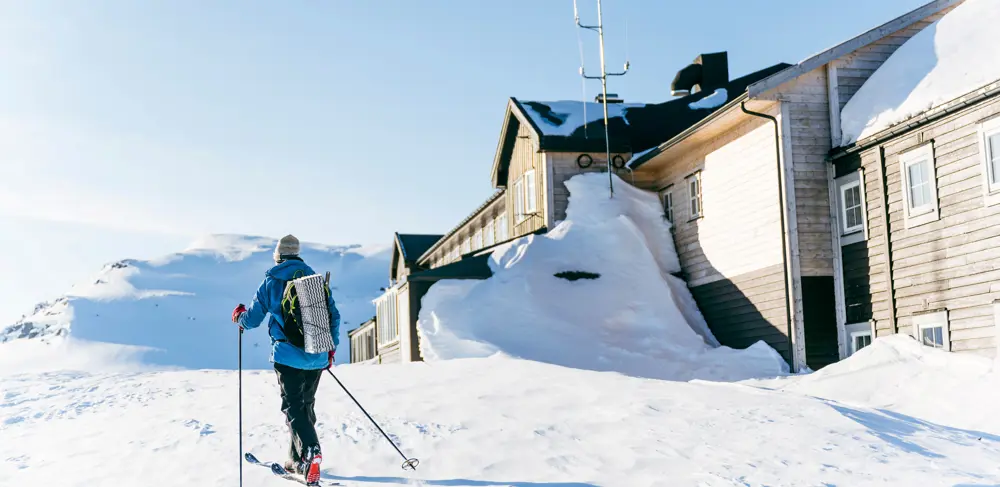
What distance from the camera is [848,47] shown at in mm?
15664

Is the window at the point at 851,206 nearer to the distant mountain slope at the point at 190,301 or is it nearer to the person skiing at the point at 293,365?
the person skiing at the point at 293,365

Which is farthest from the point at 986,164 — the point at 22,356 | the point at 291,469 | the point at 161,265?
the point at 161,265

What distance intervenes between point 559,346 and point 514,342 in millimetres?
864

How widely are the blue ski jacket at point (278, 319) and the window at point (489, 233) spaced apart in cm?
2134

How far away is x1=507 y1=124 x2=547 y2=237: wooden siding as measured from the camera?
21.8m

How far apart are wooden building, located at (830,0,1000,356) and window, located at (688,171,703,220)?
11.5ft

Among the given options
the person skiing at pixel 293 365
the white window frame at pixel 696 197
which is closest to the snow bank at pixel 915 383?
the white window frame at pixel 696 197

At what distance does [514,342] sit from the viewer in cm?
1697

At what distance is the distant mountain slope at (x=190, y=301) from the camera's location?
73.4 meters

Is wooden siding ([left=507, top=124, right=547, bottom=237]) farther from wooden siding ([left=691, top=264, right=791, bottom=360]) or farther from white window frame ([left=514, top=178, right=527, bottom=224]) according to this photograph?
wooden siding ([left=691, top=264, right=791, bottom=360])

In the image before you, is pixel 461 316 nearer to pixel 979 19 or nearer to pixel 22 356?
pixel 979 19

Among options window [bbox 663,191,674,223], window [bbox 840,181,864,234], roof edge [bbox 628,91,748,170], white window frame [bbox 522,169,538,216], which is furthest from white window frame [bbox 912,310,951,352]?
white window frame [bbox 522,169,538,216]

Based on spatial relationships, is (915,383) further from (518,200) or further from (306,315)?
(518,200)

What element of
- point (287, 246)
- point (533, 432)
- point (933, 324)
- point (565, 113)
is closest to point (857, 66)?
point (933, 324)
